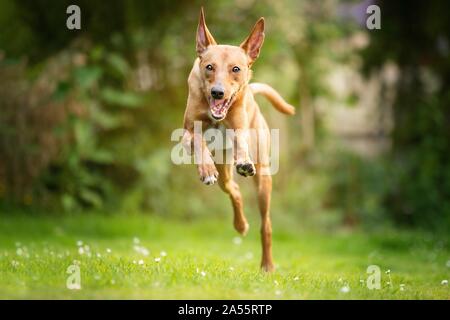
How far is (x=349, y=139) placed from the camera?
55.0 ft

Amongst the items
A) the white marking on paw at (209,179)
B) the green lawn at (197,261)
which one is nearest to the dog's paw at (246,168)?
the white marking on paw at (209,179)

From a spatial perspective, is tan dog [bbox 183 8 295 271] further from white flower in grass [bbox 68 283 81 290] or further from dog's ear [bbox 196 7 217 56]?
white flower in grass [bbox 68 283 81 290]

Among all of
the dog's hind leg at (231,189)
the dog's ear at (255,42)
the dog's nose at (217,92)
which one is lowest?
the dog's hind leg at (231,189)

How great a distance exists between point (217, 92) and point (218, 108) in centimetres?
16

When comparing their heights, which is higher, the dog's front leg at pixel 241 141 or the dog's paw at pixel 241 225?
the dog's front leg at pixel 241 141

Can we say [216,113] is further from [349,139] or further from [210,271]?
[349,139]

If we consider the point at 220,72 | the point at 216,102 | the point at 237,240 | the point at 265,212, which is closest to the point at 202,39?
the point at 220,72

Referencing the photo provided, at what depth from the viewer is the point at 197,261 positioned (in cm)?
726

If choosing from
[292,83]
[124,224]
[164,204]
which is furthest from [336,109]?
[124,224]

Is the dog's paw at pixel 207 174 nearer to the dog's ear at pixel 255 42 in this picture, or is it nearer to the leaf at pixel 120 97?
the dog's ear at pixel 255 42

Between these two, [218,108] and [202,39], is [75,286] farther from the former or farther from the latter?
[202,39]

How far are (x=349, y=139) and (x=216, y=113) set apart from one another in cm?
1120

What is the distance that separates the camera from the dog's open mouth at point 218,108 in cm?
595

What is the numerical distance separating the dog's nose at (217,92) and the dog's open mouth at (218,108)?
0.08 meters
